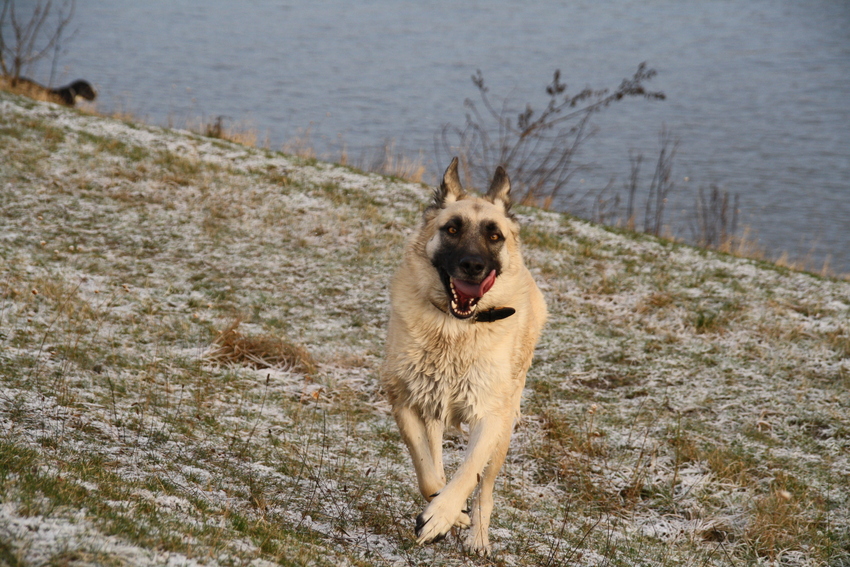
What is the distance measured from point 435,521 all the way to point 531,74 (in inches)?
1184

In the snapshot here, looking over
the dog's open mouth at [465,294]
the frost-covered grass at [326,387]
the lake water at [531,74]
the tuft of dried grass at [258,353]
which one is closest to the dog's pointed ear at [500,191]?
the dog's open mouth at [465,294]

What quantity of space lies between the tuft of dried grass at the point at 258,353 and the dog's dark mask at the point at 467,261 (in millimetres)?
2688

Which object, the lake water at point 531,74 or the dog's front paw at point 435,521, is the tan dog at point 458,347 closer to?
the dog's front paw at point 435,521

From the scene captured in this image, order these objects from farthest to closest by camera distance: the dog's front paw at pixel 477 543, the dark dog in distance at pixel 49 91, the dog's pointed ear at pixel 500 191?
the dark dog in distance at pixel 49 91 < the dog's pointed ear at pixel 500 191 < the dog's front paw at pixel 477 543

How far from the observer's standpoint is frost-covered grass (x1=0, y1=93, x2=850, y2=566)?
344cm

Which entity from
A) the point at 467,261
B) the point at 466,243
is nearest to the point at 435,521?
the point at 467,261

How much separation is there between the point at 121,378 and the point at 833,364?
6.83 m

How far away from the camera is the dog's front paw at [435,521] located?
326 centimetres

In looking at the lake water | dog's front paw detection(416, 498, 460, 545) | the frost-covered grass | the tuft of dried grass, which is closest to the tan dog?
dog's front paw detection(416, 498, 460, 545)

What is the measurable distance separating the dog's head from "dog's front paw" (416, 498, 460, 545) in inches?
40.9

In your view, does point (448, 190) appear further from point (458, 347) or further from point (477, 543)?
point (477, 543)

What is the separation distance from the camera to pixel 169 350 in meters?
6.12

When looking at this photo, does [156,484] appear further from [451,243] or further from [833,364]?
[833,364]

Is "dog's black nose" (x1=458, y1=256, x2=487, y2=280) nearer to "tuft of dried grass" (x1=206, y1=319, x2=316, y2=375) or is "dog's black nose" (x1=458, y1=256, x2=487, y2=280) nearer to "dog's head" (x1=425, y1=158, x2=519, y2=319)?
"dog's head" (x1=425, y1=158, x2=519, y2=319)
